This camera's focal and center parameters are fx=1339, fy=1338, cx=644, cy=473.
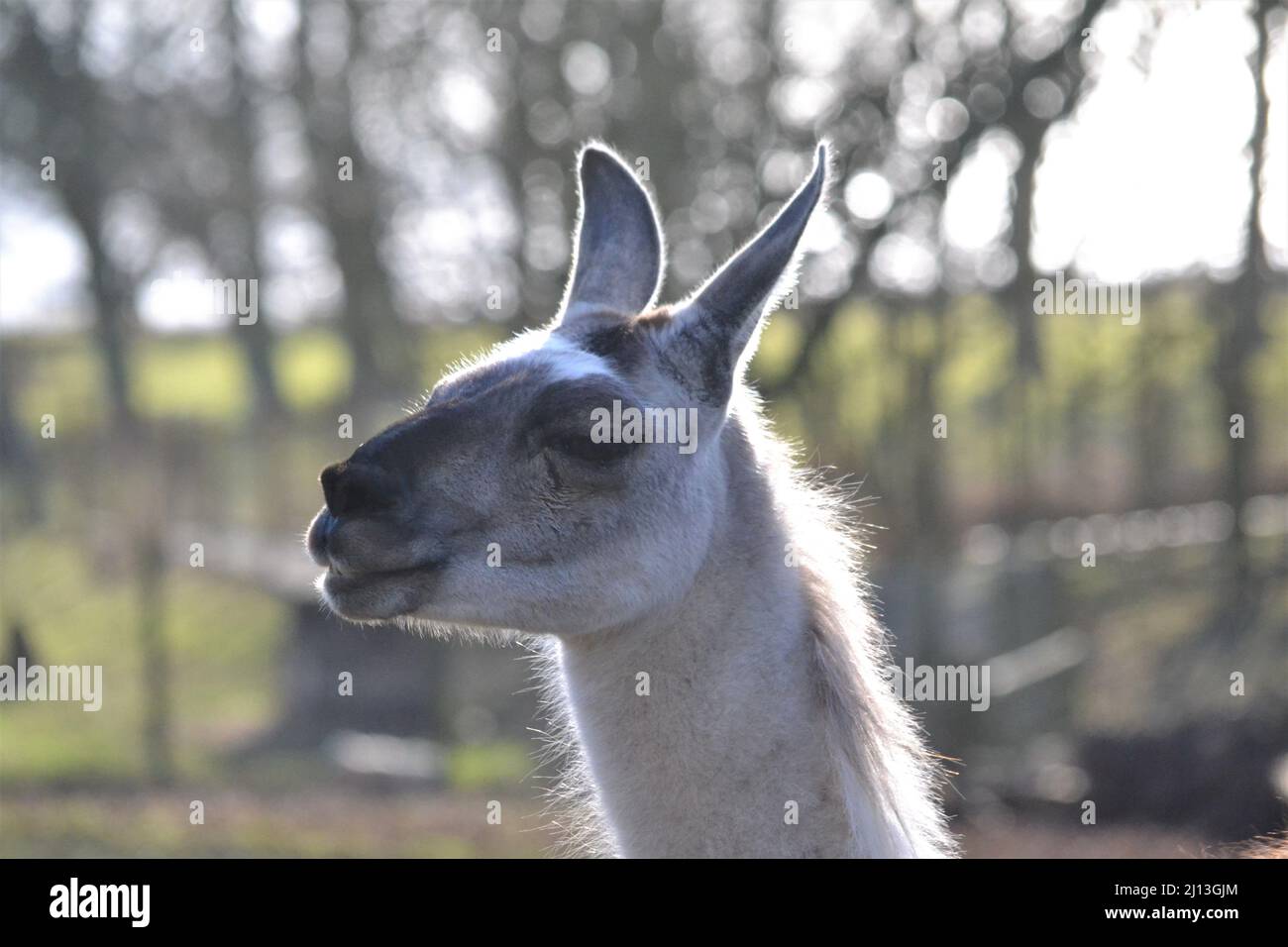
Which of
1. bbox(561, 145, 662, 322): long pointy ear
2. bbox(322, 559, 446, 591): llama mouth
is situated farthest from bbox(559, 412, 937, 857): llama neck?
bbox(561, 145, 662, 322): long pointy ear

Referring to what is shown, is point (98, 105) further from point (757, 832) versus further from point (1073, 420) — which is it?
point (757, 832)

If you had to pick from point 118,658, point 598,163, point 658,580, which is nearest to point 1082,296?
point 598,163

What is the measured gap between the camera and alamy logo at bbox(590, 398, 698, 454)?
353 centimetres

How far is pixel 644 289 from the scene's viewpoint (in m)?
4.52

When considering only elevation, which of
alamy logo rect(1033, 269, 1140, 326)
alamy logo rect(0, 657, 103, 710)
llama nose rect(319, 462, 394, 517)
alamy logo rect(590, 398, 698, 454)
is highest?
alamy logo rect(1033, 269, 1140, 326)

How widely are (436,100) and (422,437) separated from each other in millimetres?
12074

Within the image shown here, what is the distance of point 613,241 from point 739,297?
1.05 metres

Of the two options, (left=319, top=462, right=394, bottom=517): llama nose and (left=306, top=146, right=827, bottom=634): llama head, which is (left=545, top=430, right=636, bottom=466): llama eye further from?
(left=319, top=462, right=394, bottom=517): llama nose

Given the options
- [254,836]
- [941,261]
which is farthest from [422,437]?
[941,261]

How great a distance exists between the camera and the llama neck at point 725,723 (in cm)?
338

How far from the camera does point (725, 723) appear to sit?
3459 mm
